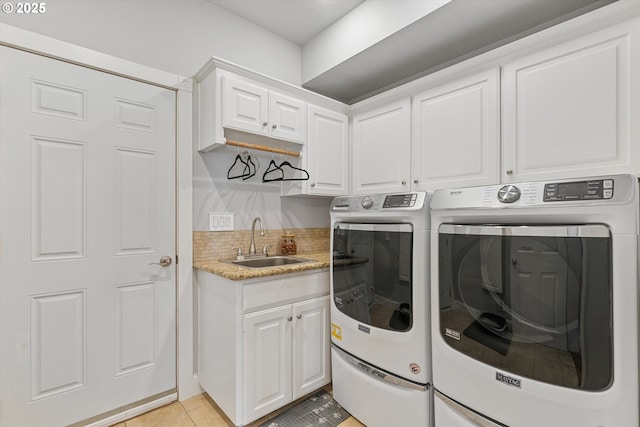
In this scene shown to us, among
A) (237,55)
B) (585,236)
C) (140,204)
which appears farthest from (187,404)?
(237,55)

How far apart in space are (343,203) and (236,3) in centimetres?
167

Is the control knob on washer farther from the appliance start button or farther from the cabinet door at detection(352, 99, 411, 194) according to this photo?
the appliance start button

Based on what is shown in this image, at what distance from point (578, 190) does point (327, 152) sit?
1.68 meters

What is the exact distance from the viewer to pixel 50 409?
5.27 ft

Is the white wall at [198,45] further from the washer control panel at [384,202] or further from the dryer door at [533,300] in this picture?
the dryer door at [533,300]

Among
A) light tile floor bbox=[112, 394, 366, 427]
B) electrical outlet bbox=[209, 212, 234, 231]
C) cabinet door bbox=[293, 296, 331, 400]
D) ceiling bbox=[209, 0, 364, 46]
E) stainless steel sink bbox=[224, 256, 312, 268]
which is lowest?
light tile floor bbox=[112, 394, 366, 427]

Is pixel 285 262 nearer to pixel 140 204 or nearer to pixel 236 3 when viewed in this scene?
pixel 140 204

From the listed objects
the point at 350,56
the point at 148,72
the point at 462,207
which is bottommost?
the point at 462,207

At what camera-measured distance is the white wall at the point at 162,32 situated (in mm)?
1661

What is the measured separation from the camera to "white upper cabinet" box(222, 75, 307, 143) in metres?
1.92

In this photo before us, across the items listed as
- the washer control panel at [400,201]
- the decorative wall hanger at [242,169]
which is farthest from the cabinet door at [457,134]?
the decorative wall hanger at [242,169]

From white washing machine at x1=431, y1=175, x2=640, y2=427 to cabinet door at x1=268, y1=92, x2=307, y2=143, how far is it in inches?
47.2

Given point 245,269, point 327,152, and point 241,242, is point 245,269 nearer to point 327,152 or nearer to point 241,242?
point 241,242

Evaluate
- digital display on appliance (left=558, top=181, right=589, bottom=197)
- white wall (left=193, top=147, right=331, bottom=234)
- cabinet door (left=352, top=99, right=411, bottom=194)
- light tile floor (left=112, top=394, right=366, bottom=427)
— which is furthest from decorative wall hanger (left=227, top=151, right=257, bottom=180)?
digital display on appliance (left=558, top=181, right=589, bottom=197)
